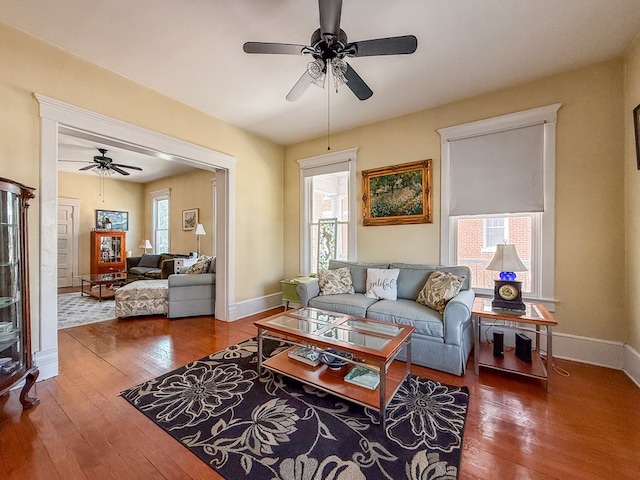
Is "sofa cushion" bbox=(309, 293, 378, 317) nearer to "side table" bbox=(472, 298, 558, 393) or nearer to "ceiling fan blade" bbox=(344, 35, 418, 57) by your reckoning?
"side table" bbox=(472, 298, 558, 393)

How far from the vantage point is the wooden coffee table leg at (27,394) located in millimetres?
1911

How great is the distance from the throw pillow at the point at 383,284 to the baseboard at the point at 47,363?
3.10 meters

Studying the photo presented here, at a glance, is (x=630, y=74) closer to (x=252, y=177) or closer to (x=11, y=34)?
(x=252, y=177)

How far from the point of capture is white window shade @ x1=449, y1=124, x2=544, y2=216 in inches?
113

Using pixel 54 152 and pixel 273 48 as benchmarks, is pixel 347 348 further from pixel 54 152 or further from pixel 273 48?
A: pixel 54 152

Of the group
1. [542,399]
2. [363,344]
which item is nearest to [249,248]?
[363,344]

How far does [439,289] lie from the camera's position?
279 cm

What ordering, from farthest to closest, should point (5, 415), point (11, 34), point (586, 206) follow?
point (586, 206) → point (11, 34) → point (5, 415)

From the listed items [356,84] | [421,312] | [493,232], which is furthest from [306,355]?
[493,232]

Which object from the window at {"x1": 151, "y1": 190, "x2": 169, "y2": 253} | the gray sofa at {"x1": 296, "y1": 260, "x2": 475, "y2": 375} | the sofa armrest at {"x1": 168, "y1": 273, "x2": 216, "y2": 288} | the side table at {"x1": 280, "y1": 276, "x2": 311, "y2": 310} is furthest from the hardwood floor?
the window at {"x1": 151, "y1": 190, "x2": 169, "y2": 253}

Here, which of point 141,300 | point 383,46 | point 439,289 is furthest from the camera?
point 141,300

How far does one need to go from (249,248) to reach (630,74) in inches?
184

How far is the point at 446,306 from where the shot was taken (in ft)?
8.18

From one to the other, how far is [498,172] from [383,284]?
184 centimetres
